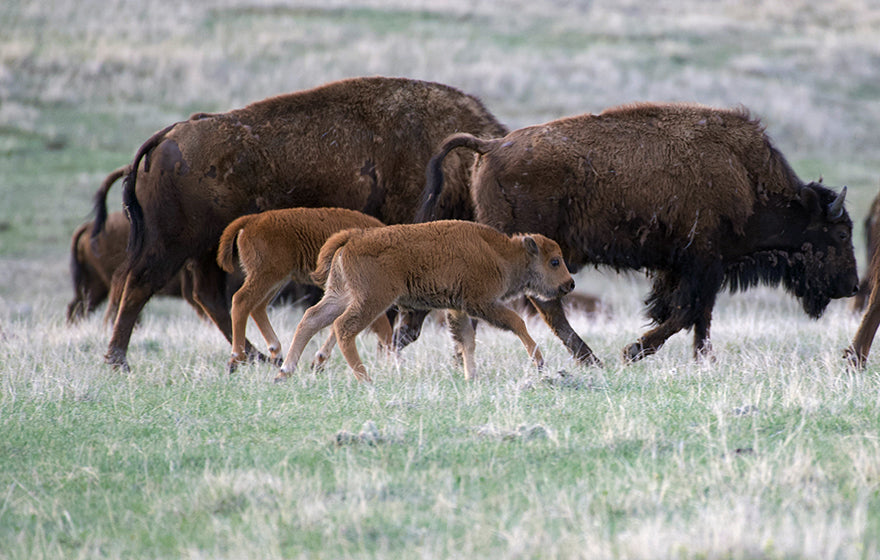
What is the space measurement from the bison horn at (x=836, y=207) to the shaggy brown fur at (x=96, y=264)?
7932 mm

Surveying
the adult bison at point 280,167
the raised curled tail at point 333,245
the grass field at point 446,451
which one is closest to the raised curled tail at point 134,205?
the adult bison at point 280,167

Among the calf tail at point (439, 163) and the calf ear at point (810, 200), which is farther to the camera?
the calf ear at point (810, 200)

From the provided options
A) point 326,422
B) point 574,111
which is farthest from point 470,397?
point 574,111

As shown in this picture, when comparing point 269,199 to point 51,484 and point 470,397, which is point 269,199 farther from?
point 51,484

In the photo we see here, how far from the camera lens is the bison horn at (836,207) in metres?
7.95

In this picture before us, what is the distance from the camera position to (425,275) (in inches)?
269

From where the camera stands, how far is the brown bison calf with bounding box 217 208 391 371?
24.8 feet

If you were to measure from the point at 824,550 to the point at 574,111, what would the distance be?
24693mm

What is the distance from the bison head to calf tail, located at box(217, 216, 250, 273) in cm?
382

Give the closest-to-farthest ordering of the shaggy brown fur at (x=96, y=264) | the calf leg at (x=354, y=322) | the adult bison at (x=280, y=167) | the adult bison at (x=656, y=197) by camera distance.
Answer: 1. the calf leg at (x=354, y=322)
2. the adult bison at (x=656, y=197)
3. the adult bison at (x=280, y=167)
4. the shaggy brown fur at (x=96, y=264)

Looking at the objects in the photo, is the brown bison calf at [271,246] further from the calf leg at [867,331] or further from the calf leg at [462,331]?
the calf leg at [867,331]

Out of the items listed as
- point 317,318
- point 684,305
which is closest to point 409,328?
point 317,318

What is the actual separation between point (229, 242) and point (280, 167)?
38.0 inches

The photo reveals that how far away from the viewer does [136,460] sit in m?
4.87
